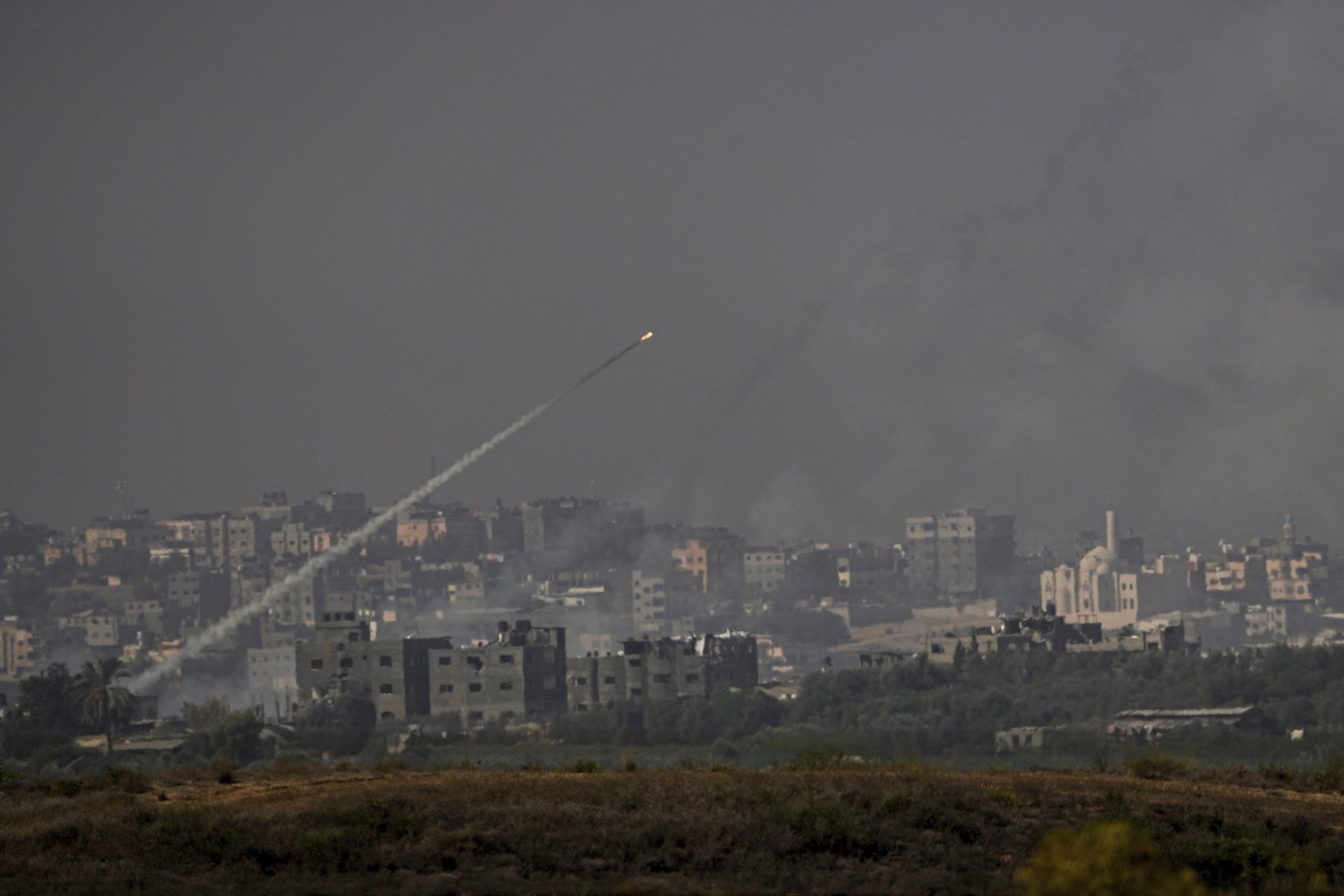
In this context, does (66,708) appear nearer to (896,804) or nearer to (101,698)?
(101,698)

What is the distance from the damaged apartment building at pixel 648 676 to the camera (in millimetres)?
116438

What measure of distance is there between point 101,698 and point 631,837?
262 feet

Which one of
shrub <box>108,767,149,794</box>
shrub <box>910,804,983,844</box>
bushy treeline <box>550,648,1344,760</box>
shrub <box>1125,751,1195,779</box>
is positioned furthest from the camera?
bushy treeline <box>550,648,1344,760</box>

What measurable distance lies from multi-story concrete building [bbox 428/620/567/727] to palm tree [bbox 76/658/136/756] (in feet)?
60.1

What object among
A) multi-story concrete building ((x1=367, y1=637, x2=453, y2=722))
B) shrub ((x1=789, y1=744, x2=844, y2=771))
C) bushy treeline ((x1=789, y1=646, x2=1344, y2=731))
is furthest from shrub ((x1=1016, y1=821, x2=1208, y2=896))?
multi-story concrete building ((x1=367, y1=637, x2=453, y2=722))

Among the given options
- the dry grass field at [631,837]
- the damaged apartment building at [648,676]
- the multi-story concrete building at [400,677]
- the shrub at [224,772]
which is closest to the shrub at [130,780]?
the shrub at [224,772]

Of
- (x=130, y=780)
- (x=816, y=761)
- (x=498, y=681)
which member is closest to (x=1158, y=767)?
(x=816, y=761)

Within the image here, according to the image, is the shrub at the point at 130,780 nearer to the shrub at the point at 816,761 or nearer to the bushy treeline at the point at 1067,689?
the shrub at the point at 816,761

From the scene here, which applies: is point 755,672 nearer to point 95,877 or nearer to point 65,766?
point 65,766

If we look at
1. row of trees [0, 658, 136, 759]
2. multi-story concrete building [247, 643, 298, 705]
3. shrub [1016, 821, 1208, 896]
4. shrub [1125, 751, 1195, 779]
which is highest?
shrub [1016, 821, 1208, 896]

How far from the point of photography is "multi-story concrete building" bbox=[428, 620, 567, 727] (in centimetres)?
11219

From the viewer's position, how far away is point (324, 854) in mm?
22078

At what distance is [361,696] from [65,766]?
27.1m

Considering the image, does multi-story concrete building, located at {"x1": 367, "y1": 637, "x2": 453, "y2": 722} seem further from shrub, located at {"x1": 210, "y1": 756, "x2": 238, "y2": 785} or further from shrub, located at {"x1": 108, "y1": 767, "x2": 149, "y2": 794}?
shrub, located at {"x1": 108, "y1": 767, "x2": 149, "y2": 794}
